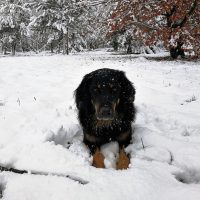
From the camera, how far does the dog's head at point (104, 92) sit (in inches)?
157

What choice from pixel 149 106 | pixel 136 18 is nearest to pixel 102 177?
pixel 149 106

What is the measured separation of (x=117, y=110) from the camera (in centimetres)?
429

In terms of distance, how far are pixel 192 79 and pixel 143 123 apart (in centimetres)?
463

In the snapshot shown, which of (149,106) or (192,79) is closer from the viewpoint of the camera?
(149,106)

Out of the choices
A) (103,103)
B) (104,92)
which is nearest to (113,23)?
(104,92)

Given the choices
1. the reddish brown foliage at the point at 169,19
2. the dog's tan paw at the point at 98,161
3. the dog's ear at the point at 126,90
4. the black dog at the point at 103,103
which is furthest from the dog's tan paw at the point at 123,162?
the reddish brown foliage at the point at 169,19

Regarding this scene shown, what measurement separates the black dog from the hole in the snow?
2.85 ft

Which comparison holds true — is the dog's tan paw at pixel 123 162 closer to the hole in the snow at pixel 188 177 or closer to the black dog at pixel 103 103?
the black dog at pixel 103 103

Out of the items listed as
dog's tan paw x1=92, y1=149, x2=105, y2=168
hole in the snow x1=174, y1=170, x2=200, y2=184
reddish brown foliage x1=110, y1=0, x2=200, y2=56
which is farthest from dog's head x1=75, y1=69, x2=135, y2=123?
reddish brown foliage x1=110, y1=0, x2=200, y2=56

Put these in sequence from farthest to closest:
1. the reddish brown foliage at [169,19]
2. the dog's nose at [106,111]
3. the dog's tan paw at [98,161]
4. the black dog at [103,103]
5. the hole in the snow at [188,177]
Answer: the reddish brown foliage at [169,19] → the black dog at [103,103] → the dog's nose at [106,111] → the dog's tan paw at [98,161] → the hole in the snow at [188,177]

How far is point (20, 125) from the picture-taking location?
4.83m

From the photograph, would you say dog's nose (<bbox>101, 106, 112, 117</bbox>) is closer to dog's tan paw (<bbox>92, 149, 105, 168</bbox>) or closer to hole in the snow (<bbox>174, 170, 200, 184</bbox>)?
dog's tan paw (<bbox>92, 149, 105, 168</bbox>)

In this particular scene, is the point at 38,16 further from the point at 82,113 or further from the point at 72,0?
the point at 82,113

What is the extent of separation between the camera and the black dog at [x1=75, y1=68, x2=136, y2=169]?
13.5 feet
